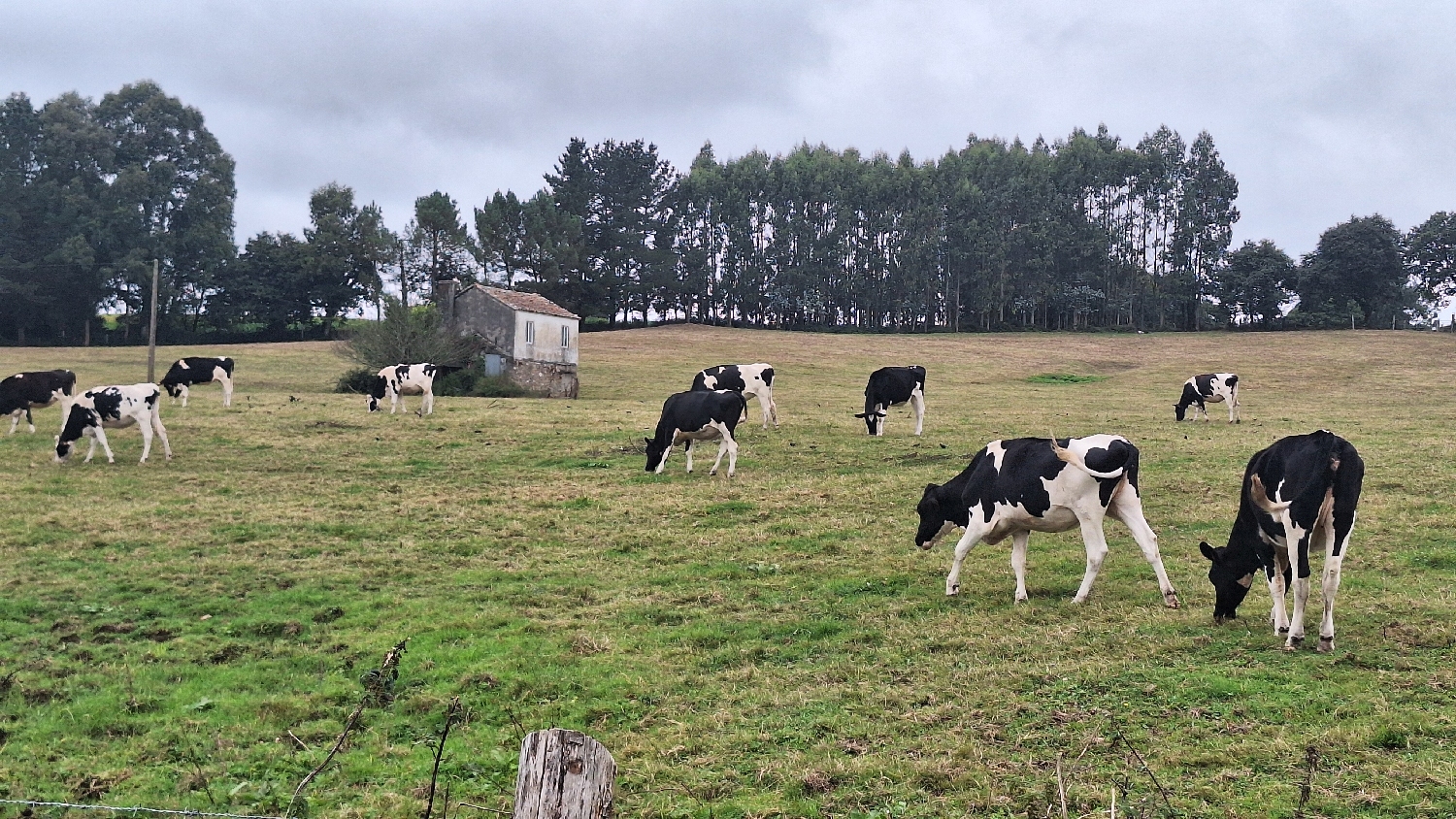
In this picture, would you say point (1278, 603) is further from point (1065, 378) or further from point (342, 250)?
point (342, 250)

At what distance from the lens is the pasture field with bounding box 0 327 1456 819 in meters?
6.66

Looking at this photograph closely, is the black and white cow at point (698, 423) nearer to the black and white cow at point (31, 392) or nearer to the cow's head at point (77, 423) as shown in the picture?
the cow's head at point (77, 423)

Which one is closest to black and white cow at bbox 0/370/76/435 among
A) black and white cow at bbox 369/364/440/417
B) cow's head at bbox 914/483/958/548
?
black and white cow at bbox 369/364/440/417

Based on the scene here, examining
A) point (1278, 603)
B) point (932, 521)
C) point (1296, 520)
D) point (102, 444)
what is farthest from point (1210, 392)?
point (102, 444)

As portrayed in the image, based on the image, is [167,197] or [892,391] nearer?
[892,391]

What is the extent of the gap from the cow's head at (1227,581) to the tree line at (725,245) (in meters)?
67.6

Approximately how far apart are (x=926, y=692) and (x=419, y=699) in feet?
13.6

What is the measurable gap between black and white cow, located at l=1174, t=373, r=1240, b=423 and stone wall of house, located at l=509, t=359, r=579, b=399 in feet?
77.9

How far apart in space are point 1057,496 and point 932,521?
2275 millimetres

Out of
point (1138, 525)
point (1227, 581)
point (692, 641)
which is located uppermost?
point (1138, 525)

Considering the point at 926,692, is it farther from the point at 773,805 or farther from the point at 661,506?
the point at 661,506

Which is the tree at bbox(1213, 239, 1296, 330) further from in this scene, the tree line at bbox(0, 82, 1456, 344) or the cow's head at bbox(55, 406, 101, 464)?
the cow's head at bbox(55, 406, 101, 464)

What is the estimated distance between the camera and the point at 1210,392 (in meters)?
30.1

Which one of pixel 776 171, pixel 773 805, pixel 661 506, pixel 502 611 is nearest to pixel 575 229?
pixel 776 171
